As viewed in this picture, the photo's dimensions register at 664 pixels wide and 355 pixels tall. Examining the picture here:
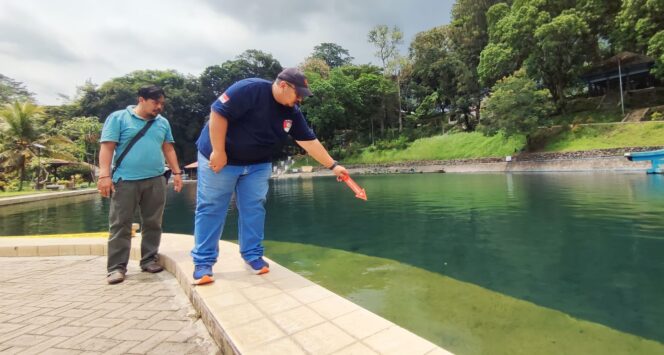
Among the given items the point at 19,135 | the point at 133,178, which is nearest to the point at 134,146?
the point at 133,178

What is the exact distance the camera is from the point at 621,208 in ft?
22.0

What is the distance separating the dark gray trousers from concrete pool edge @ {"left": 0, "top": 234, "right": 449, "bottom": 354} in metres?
0.52

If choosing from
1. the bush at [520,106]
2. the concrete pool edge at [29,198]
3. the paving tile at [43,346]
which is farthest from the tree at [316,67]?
the paving tile at [43,346]

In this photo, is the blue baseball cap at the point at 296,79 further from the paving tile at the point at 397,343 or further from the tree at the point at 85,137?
the tree at the point at 85,137

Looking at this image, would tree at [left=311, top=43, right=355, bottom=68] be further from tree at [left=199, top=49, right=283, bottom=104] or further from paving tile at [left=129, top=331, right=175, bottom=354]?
paving tile at [left=129, top=331, right=175, bottom=354]

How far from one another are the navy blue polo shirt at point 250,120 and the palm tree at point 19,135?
24204 mm

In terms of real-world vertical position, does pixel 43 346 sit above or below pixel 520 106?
below

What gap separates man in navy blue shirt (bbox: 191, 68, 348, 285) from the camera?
7.32 ft

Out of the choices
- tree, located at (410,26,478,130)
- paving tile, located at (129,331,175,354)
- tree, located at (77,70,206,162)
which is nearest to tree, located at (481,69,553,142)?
tree, located at (410,26,478,130)

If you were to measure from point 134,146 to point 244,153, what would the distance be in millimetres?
1181

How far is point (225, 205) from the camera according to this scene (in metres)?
2.49

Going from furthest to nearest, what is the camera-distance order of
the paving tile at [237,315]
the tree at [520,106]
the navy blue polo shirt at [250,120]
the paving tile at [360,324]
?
the tree at [520,106] < the navy blue polo shirt at [250,120] < the paving tile at [237,315] < the paving tile at [360,324]

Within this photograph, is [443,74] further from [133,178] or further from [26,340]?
[26,340]

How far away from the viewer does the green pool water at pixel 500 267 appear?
2.46m
